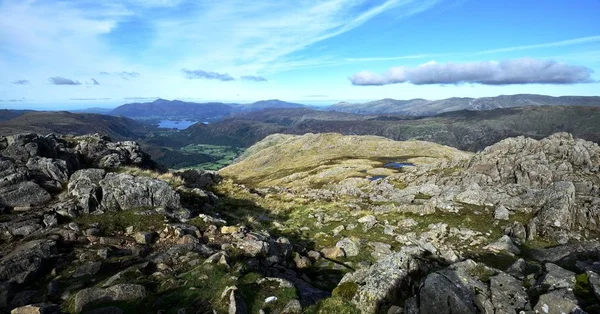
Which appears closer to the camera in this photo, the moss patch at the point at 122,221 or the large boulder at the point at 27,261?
the large boulder at the point at 27,261

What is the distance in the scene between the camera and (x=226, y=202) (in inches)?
1529

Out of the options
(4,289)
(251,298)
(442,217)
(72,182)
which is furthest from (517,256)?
(72,182)

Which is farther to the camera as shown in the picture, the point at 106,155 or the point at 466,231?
the point at 106,155

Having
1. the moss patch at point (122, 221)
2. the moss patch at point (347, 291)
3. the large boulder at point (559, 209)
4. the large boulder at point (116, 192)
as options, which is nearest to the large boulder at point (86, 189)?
the large boulder at point (116, 192)

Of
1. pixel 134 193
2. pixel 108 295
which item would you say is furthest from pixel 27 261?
pixel 134 193

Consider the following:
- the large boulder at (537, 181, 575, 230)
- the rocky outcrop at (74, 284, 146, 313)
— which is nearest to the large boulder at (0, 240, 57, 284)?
the rocky outcrop at (74, 284, 146, 313)

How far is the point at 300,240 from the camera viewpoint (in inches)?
1102

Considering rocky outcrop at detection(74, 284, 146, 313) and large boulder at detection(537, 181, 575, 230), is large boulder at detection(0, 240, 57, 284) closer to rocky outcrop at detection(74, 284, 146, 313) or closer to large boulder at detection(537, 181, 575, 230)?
rocky outcrop at detection(74, 284, 146, 313)

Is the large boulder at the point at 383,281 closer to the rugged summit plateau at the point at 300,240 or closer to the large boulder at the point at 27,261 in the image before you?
the rugged summit plateau at the point at 300,240

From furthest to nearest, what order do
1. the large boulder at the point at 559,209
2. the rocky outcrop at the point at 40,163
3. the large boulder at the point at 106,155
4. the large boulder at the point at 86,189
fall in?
1. the large boulder at the point at 106,155
2. the large boulder at the point at 559,209
3. the rocky outcrop at the point at 40,163
4. the large boulder at the point at 86,189

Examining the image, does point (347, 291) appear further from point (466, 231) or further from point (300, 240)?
point (466, 231)

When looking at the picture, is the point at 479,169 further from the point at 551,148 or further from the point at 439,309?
the point at 439,309

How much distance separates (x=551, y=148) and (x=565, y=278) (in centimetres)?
3896

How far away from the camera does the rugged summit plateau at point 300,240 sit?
12930 mm
